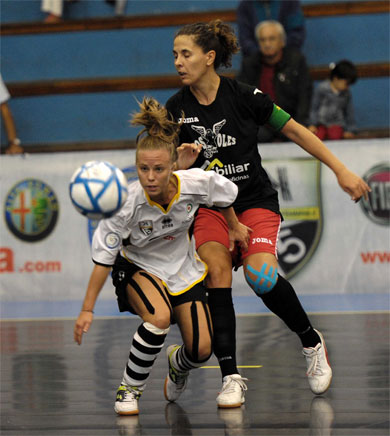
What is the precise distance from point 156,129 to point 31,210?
5495mm

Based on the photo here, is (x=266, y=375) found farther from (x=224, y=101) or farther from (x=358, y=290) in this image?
(x=358, y=290)

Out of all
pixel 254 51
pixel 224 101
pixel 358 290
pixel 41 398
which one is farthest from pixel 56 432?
pixel 254 51

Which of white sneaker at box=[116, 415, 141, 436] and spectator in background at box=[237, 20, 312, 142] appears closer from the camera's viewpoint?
white sneaker at box=[116, 415, 141, 436]

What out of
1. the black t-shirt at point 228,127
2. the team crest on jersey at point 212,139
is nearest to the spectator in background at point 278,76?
the black t-shirt at point 228,127

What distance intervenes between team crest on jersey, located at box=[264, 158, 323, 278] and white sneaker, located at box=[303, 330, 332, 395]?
A: 13.7ft

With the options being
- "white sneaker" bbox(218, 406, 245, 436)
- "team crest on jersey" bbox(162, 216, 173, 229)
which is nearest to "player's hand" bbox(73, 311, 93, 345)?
"team crest on jersey" bbox(162, 216, 173, 229)

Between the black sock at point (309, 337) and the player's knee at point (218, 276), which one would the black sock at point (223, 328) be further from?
the black sock at point (309, 337)

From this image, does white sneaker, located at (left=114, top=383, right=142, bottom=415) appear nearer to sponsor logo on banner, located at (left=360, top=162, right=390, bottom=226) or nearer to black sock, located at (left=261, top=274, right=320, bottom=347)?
black sock, located at (left=261, top=274, right=320, bottom=347)

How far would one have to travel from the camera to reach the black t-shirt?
16.7 feet

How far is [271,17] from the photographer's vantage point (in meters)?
10.8

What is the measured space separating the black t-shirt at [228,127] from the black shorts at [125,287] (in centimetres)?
75

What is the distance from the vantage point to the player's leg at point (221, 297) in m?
4.76

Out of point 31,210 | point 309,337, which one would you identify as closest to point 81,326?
point 309,337

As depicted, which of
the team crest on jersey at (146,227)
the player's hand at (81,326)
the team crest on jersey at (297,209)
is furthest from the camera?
the team crest on jersey at (297,209)
